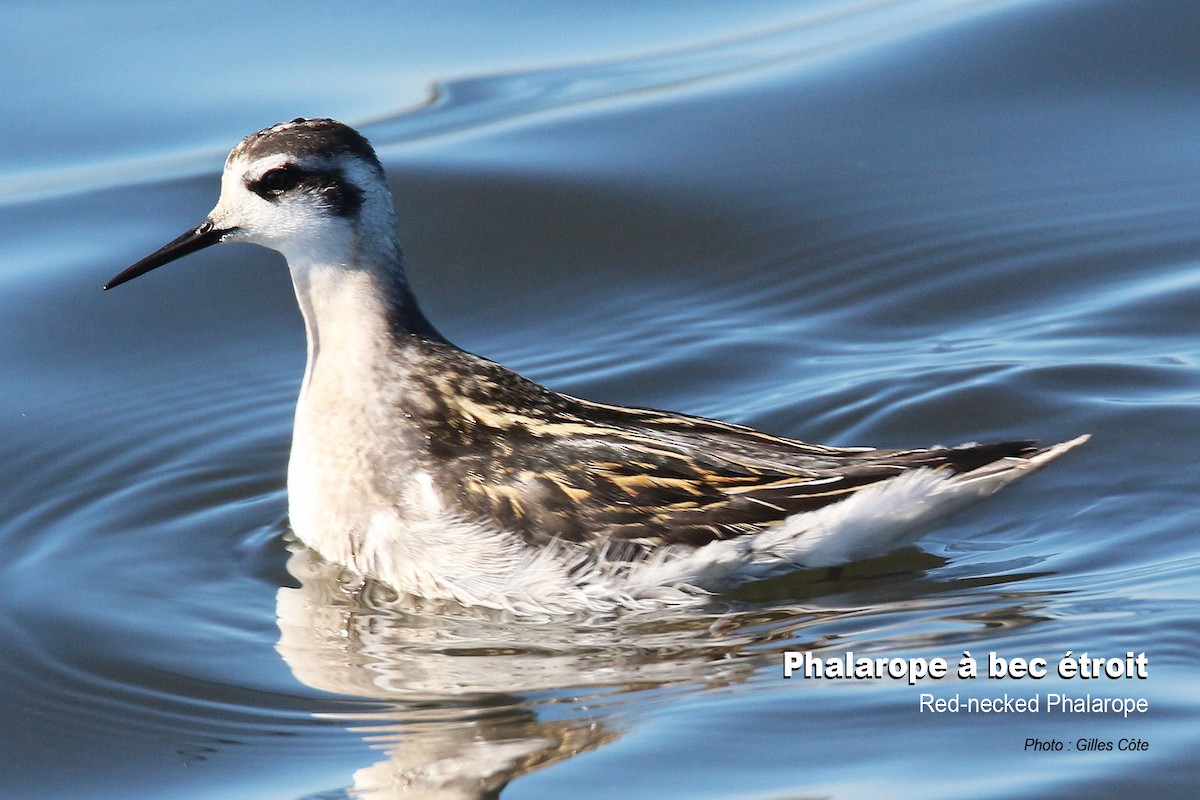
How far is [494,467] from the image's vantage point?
6.79 meters

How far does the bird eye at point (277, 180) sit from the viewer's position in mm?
7105

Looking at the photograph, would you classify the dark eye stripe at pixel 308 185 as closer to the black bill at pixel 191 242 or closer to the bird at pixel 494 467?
the bird at pixel 494 467

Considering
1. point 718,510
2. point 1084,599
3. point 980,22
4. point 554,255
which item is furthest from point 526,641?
point 980,22

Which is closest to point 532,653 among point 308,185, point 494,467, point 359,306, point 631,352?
point 494,467

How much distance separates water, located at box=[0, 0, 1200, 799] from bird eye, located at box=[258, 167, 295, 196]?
1.45m

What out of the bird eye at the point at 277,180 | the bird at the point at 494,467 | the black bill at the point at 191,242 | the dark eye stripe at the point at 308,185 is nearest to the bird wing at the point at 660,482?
the bird at the point at 494,467

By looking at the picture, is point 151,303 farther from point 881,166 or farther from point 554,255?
point 881,166

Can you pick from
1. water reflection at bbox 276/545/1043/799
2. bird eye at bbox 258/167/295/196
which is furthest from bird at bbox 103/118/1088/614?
water reflection at bbox 276/545/1043/799

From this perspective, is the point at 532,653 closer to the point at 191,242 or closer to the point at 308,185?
the point at 308,185

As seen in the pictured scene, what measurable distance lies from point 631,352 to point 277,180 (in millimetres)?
2546

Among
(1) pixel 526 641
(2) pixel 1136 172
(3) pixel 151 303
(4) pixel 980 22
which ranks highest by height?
(4) pixel 980 22

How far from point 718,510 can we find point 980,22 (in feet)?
22.2

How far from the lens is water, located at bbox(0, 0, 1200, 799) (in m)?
5.79

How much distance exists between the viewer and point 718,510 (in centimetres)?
662
